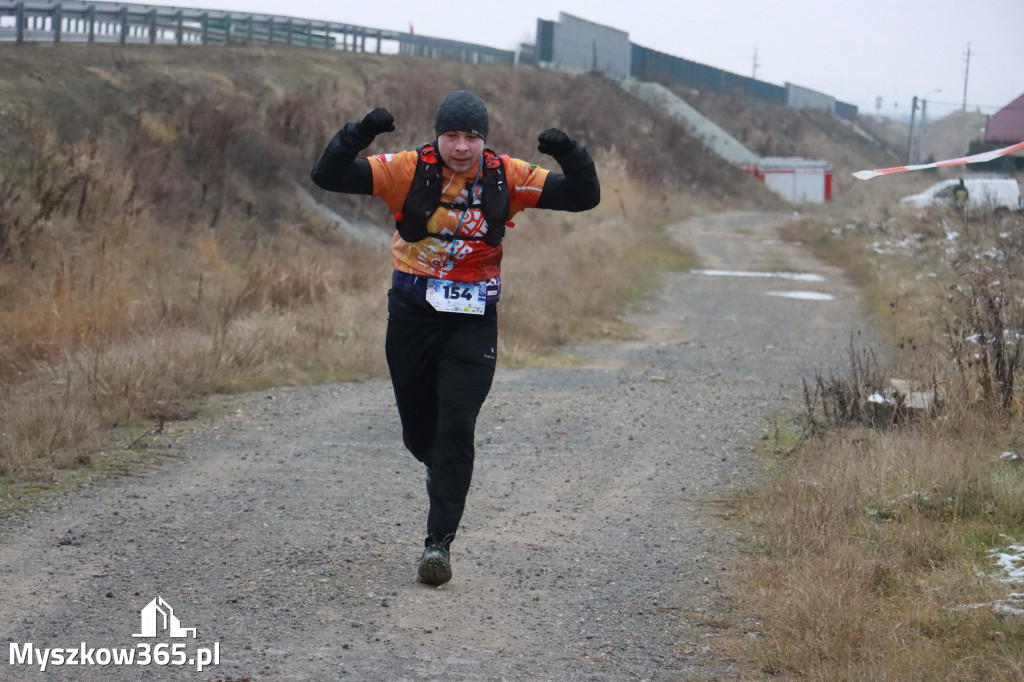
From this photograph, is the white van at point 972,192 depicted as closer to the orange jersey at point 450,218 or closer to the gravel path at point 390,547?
the gravel path at point 390,547

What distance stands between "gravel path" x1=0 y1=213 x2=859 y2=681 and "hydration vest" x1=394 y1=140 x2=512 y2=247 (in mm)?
1414

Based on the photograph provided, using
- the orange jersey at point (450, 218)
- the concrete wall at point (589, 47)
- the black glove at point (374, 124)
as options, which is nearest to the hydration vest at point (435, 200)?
the orange jersey at point (450, 218)

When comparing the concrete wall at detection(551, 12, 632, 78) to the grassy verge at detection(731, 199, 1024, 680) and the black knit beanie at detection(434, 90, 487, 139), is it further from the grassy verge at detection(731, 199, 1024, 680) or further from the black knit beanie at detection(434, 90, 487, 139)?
the black knit beanie at detection(434, 90, 487, 139)

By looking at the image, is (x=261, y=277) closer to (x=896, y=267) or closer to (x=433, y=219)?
(x=433, y=219)

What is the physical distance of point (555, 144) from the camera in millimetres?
4742

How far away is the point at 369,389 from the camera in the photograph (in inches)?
390

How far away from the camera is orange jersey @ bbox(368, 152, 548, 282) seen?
4824mm

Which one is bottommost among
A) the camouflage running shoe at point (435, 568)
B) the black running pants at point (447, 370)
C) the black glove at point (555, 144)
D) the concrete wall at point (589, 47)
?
the camouflage running shoe at point (435, 568)

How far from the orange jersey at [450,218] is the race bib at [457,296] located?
0.08 feet

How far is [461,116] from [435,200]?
342 mm

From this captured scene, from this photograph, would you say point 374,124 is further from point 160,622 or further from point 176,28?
point 176,28

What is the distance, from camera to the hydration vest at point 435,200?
189 inches

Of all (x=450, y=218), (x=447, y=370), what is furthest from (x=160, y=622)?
(x=450, y=218)

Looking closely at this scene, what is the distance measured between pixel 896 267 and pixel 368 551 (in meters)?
16.0
